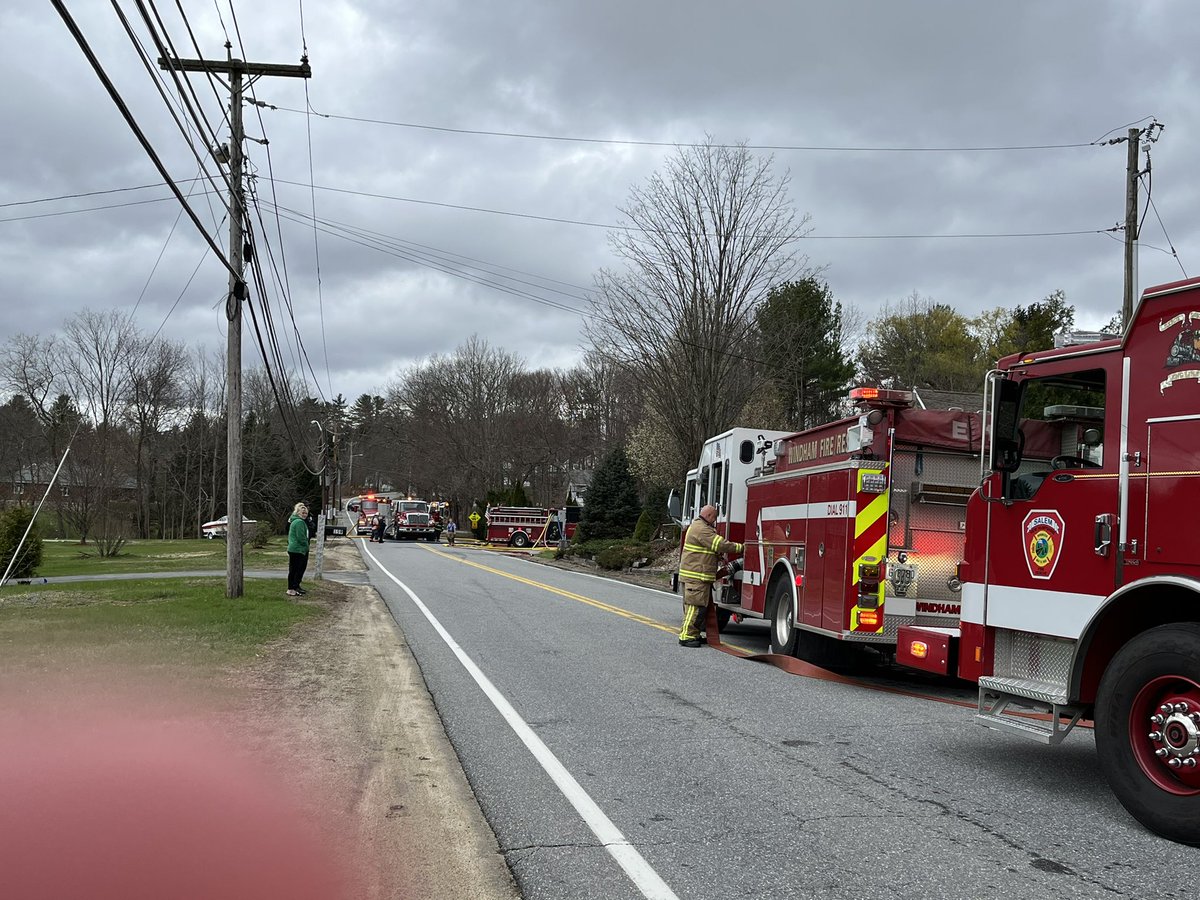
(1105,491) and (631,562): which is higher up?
(1105,491)

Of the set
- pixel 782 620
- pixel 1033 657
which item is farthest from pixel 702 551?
pixel 1033 657

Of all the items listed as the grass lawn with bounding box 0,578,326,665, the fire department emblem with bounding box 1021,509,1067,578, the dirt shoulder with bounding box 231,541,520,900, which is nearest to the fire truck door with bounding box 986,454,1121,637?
the fire department emblem with bounding box 1021,509,1067,578

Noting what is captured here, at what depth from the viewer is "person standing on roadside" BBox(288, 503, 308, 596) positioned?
1727 centimetres

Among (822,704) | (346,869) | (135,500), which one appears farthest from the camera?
(135,500)

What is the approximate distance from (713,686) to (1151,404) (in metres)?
5.46

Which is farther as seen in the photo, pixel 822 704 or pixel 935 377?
pixel 935 377

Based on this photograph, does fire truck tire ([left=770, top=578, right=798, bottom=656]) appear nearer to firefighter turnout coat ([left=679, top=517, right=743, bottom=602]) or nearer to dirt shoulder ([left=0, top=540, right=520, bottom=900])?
firefighter turnout coat ([left=679, top=517, right=743, bottom=602])

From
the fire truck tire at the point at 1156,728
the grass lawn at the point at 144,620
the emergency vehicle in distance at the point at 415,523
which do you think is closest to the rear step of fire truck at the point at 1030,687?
the fire truck tire at the point at 1156,728

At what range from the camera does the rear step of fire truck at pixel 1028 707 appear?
5895 millimetres

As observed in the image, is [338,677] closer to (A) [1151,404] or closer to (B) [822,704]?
(B) [822,704]

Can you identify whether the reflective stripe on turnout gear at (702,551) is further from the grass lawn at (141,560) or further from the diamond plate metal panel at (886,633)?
the grass lawn at (141,560)

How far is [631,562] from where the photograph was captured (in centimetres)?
3131

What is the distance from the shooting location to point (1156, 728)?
5.21 meters

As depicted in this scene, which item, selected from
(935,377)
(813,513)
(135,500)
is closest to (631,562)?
(813,513)
